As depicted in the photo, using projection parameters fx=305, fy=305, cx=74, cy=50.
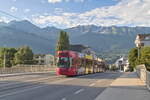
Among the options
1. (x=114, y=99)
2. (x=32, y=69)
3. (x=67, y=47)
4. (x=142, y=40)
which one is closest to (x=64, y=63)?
(x=114, y=99)

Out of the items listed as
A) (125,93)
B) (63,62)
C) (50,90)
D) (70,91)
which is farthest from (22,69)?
(125,93)

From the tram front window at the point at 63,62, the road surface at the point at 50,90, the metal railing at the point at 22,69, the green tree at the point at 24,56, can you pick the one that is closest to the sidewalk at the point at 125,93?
the road surface at the point at 50,90

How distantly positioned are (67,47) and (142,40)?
4236 centimetres

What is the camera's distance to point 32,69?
213ft

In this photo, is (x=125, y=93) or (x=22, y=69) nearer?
(x=125, y=93)

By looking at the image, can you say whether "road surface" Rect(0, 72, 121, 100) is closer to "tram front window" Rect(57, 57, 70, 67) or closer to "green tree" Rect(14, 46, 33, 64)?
"tram front window" Rect(57, 57, 70, 67)

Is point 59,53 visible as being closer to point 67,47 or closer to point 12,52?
point 67,47

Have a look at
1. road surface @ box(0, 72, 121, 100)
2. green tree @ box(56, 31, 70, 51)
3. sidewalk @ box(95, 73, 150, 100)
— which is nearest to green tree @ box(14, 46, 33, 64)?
green tree @ box(56, 31, 70, 51)

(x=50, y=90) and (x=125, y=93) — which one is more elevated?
(x=50, y=90)

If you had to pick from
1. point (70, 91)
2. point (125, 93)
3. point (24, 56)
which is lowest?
point (125, 93)

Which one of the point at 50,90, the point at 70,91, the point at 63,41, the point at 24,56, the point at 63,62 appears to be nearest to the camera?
the point at 70,91

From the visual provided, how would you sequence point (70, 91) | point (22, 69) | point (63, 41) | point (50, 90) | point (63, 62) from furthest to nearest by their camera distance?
point (63, 41), point (22, 69), point (63, 62), point (50, 90), point (70, 91)

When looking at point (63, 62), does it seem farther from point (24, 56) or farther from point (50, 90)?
point (24, 56)

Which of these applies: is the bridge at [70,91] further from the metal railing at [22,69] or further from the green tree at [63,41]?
the green tree at [63,41]
